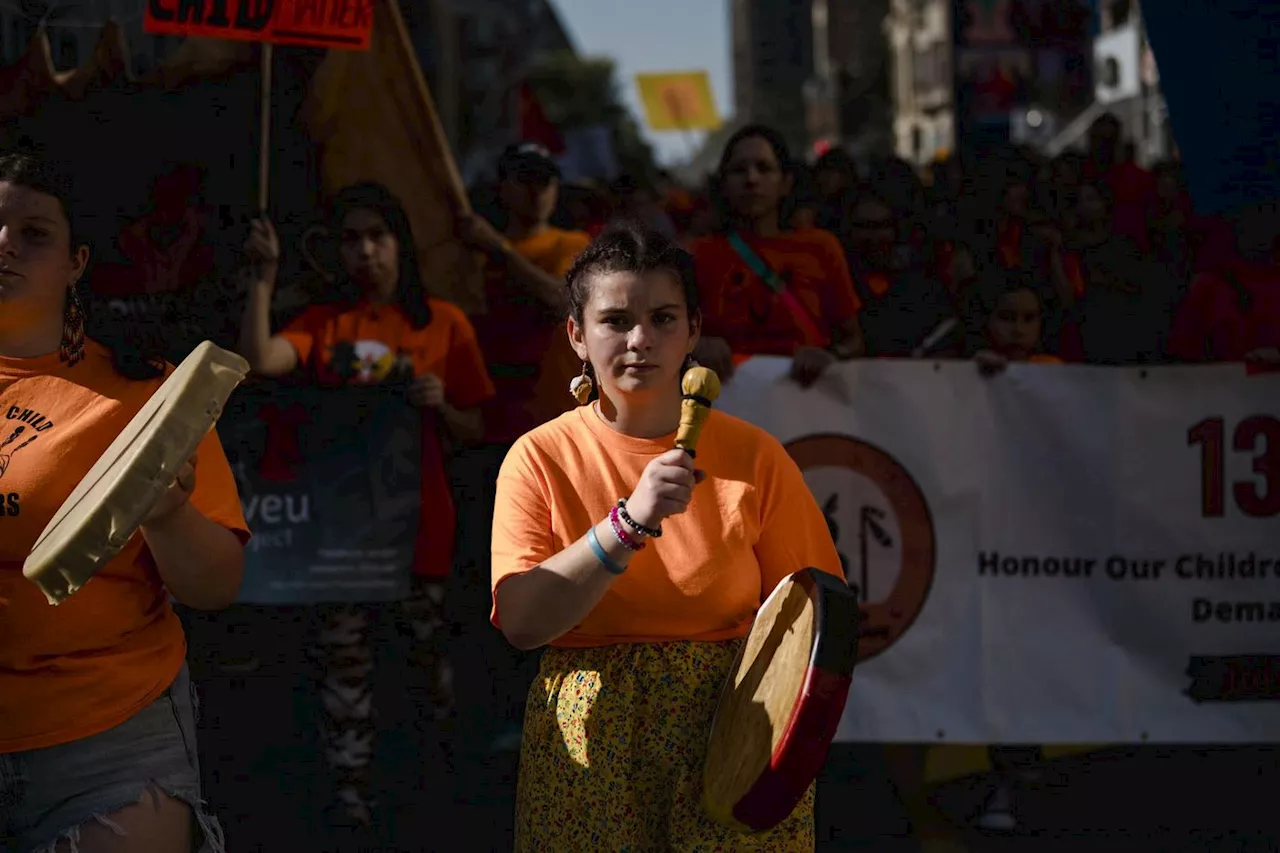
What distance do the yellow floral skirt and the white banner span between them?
263 cm

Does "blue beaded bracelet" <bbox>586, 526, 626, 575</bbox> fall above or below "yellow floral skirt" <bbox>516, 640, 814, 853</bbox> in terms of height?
above

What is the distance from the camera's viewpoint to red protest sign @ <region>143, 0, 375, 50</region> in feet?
16.3

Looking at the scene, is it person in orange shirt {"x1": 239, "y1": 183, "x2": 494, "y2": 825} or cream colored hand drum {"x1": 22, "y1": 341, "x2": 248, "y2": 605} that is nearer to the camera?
cream colored hand drum {"x1": 22, "y1": 341, "x2": 248, "y2": 605}

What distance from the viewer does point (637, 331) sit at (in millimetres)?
2670

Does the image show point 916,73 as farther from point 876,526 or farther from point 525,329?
point 876,526

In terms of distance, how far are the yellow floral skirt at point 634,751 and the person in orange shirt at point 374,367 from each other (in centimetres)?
253

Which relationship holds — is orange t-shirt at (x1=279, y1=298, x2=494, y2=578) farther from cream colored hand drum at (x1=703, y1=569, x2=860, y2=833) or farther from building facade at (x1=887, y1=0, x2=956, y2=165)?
building facade at (x1=887, y1=0, x2=956, y2=165)

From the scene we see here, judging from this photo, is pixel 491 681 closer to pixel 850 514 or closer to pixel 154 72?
pixel 850 514

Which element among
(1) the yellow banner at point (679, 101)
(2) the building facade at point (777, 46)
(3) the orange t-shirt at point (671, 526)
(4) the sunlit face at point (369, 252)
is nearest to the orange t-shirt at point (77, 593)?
(3) the orange t-shirt at point (671, 526)

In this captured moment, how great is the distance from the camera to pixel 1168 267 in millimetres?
7453

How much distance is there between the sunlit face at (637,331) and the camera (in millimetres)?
2672

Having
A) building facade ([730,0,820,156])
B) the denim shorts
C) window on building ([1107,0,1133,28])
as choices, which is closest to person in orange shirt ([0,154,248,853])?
the denim shorts

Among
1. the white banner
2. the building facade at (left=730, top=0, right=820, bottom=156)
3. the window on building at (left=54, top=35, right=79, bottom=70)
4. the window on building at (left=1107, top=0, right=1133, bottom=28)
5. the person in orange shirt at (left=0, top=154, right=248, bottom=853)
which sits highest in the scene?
the building facade at (left=730, top=0, right=820, bottom=156)

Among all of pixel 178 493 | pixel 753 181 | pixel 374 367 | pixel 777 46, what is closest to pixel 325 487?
pixel 374 367
